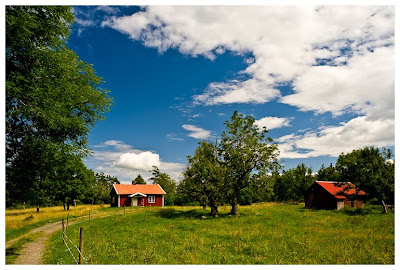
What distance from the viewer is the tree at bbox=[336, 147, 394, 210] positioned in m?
32.3

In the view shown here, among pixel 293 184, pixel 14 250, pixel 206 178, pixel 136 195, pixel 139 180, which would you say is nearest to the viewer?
pixel 14 250

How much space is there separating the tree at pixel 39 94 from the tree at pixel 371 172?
3469 centimetres

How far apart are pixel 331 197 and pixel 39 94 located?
143 ft

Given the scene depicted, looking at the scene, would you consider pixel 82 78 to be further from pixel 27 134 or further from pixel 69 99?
pixel 27 134

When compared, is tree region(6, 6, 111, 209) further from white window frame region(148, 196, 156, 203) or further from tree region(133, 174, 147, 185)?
tree region(133, 174, 147, 185)

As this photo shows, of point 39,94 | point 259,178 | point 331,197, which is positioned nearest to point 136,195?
point 259,178

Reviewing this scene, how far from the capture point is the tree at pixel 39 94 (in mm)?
11042

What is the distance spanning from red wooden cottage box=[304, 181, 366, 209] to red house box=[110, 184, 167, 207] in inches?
1363

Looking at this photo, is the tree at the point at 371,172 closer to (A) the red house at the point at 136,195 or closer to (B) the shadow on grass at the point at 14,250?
(B) the shadow on grass at the point at 14,250

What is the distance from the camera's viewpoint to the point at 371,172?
33438 mm

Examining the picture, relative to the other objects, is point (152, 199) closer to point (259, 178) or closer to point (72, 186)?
point (72, 186)

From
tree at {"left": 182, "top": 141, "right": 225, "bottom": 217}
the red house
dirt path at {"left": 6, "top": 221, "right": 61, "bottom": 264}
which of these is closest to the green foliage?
the red house

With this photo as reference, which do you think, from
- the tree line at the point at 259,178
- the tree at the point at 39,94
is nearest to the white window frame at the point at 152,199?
the tree line at the point at 259,178
